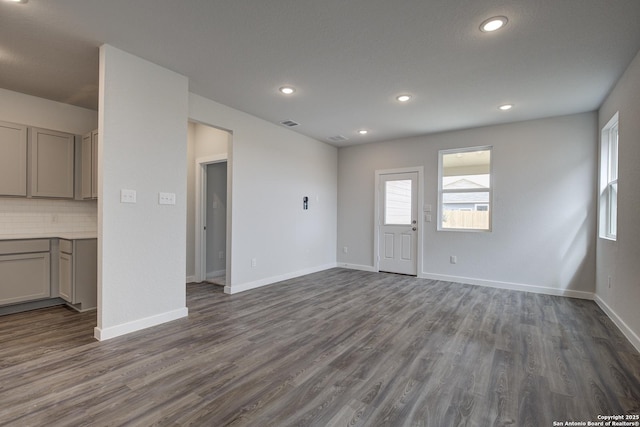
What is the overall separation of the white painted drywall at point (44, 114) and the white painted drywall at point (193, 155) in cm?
138

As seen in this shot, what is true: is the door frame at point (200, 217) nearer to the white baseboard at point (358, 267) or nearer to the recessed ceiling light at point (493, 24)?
the white baseboard at point (358, 267)

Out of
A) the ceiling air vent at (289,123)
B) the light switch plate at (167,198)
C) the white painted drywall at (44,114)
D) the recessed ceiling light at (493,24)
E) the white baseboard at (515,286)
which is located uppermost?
the recessed ceiling light at (493,24)

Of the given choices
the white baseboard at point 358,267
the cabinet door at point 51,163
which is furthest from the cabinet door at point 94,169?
the white baseboard at point 358,267

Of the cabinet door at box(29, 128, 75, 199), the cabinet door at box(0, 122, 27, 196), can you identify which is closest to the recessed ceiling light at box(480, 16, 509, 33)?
the cabinet door at box(29, 128, 75, 199)

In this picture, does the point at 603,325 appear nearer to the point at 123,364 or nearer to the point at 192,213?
the point at 123,364

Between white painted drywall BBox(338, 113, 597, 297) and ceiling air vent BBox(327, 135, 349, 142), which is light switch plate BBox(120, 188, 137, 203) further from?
white painted drywall BBox(338, 113, 597, 297)

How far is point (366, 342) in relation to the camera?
2852 mm

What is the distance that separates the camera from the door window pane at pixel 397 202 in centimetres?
599

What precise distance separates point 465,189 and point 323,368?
423cm

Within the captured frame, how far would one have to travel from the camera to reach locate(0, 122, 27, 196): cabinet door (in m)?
3.55

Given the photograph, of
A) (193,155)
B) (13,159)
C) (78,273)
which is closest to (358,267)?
(193,155)

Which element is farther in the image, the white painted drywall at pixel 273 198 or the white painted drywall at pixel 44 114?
the white painted drywall at pixel 273 198

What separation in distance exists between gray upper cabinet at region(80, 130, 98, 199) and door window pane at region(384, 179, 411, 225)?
187 inches

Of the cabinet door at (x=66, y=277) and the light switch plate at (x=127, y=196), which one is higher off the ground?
the light switch plate at (x=127, y=196)
